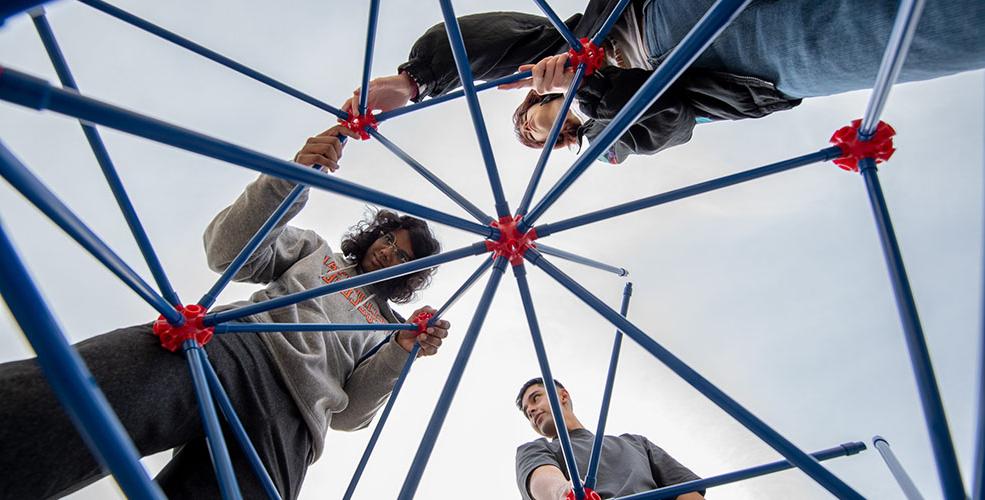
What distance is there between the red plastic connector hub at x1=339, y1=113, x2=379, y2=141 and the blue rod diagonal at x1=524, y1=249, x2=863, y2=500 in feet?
2.48

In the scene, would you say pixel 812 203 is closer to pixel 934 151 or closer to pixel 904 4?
pixel 934 151

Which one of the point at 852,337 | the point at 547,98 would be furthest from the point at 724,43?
the point at 852,337

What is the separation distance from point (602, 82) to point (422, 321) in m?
0.92

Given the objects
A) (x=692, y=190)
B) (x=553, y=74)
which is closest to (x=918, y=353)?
(x=692, y=190)

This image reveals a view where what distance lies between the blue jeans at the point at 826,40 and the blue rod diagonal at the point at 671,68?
0.82ft

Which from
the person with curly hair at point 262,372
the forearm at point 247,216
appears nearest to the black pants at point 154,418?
the person with curly hair at point 262,372

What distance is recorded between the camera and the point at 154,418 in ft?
3.28

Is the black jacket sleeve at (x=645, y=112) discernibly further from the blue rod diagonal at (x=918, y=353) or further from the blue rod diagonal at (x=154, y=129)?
the blue rod diagonal at (x=154, y=129)

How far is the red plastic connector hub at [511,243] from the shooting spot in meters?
1.12

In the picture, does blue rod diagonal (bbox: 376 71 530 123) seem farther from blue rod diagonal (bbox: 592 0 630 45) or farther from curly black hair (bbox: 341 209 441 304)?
curly black hair (bbox: 341 209 441 304)

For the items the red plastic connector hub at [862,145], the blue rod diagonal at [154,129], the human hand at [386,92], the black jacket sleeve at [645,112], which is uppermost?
the human hand at [386,92]

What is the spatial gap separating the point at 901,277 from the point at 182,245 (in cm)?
284

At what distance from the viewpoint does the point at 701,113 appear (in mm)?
1290

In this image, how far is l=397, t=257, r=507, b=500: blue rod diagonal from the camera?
76 centimetres
